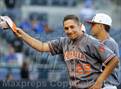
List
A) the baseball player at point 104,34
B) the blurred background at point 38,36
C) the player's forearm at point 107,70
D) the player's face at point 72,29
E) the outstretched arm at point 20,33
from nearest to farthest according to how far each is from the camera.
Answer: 1. the player's forearm at point 107,70
2. the player's face at point 72,29
3. the outstretched arm at point 20,33
4. the baseball player at point 104,34
5. the blurred background at point 38,36

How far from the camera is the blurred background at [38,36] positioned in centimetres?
933

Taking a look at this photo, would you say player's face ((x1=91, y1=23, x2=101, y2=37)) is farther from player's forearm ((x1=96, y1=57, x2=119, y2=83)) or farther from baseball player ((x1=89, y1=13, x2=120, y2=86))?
player's forearm ((x1=96, y1=57, x2=119, y2=83))

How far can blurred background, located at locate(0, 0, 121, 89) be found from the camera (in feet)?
30.6

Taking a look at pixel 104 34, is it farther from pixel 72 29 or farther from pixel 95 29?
pixel 72 29

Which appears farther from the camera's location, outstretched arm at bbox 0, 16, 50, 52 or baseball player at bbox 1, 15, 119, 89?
outstretched arm at bbox 0, 16, 50, 52

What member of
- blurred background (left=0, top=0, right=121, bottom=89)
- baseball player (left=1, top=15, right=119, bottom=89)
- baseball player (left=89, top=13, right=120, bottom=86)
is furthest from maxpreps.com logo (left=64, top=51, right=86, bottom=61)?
blurred background (left=0, top=0, right=121, bottom=89)

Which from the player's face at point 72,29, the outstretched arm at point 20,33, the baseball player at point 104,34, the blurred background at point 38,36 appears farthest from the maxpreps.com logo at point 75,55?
the blurred background at point 38,36

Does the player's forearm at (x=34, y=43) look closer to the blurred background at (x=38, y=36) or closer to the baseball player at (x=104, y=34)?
the baseball player at (x=104, y=34)

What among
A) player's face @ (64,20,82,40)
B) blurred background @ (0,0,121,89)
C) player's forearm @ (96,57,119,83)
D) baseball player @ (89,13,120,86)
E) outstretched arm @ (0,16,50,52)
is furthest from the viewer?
blurred background @ (0,0,121,89)

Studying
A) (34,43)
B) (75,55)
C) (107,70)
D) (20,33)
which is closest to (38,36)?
(34,43)

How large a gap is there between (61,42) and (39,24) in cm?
872

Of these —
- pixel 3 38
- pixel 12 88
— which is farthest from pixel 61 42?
pixel 3 38

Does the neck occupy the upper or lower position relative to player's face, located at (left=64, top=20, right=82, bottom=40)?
lower

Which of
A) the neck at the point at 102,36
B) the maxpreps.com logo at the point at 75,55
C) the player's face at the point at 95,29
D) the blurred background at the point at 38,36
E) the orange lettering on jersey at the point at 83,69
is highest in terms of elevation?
the player's face at the point at 95,29
